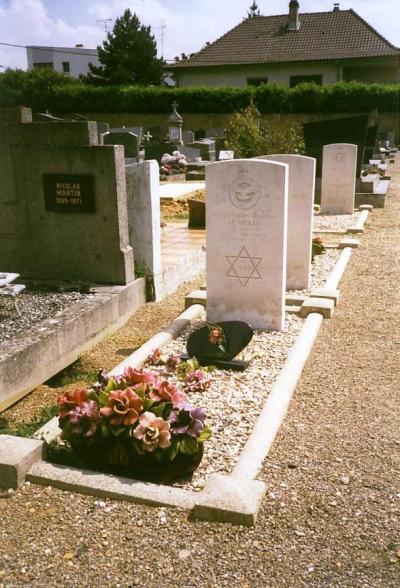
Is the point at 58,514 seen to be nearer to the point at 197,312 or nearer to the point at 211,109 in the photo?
the point at 197,312

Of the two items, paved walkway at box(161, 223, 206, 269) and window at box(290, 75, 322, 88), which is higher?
window at box(290, 75, 322, 88)

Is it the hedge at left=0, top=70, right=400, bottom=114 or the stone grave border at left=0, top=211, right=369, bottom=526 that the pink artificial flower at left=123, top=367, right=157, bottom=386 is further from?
the hedge at left=0, top=70, right=400, bottom=114

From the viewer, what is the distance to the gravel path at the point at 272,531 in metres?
2.57

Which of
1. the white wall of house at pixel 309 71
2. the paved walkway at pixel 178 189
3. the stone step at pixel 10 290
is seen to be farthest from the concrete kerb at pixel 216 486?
the white wall of house at pixel 309 71

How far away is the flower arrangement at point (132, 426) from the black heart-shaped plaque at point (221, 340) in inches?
51.6

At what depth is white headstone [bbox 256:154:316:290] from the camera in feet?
21.6

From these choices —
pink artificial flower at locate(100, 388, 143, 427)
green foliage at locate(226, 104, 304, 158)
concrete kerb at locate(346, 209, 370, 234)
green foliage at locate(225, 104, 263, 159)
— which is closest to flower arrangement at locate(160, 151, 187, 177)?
green foliage at locate(226, 104, 304, 158)

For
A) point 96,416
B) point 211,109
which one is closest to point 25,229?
point 96,416

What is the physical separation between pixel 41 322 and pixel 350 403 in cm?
255

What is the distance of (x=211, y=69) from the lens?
38.5m

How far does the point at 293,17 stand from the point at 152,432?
4109cm

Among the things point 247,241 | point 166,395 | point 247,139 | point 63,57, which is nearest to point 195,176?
point 247,139

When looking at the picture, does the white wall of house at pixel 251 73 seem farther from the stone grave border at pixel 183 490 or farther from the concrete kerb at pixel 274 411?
the stone grave border at pixel 183 490

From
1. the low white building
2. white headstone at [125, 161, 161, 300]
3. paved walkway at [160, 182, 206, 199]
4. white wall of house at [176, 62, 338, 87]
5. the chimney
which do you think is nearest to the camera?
white headstone at [125, 161, 161, 300]
